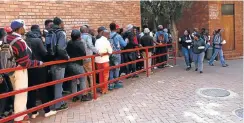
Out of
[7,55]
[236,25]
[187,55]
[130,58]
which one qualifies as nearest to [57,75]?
[7,55]

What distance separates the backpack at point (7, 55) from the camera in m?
4.41

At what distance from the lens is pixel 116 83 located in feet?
24.2

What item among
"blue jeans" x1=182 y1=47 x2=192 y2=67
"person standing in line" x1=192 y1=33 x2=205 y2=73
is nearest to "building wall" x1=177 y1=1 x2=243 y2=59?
"blue jeans" x1=182 y1=47 x2=192 y2=67

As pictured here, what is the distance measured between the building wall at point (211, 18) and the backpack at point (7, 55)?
1149cm

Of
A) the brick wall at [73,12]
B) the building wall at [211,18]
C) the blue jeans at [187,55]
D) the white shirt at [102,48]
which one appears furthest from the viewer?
the building wall at [211,18]

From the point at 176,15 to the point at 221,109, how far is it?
A: 947 centimetres

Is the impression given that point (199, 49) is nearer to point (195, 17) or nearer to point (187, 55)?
point (187, 55)

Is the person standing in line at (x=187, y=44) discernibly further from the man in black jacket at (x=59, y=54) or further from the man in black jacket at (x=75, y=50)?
the man in black jacket at (x=59, y=54)

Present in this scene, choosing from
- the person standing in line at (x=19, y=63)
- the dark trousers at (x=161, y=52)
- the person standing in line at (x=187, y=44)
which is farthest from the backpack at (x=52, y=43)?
the person standing in line at (x=187, y=44)

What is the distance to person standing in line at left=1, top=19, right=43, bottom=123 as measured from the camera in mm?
4418

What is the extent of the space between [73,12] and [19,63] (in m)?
3.69

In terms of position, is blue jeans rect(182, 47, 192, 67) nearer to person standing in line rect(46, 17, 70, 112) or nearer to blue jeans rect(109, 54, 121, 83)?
blue jeans rect(109, 54, 121, 83)

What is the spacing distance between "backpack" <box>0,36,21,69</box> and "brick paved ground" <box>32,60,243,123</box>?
1178 millimetres

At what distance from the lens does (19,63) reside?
441 cm
